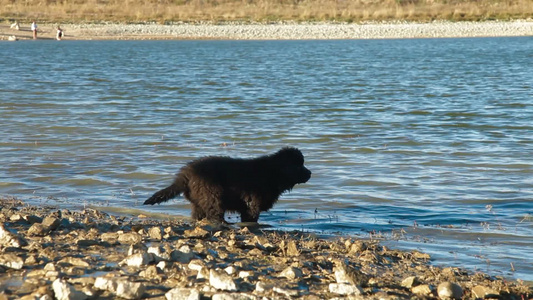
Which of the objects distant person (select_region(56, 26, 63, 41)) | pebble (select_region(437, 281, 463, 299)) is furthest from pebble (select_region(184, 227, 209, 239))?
distant person (select_region(56, 26, 63, 41))

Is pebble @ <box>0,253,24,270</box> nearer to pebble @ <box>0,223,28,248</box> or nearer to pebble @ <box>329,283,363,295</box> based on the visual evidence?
pebble @ <box>0,223,28,248</box>

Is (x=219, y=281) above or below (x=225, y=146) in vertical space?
above

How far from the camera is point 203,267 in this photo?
4.85m

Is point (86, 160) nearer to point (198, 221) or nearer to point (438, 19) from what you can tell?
point (198, 221)

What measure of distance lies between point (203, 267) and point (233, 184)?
2.87 m

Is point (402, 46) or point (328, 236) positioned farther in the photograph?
point (402, 46)

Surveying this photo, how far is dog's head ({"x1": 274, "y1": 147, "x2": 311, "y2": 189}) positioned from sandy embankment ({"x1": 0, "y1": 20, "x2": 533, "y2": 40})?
44811 mm

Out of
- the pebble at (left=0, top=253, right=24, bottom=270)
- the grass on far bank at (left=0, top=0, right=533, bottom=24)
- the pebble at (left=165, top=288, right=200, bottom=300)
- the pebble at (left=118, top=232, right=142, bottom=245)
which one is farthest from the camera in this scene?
the grass on far bank at (left=0, top=0, right=533, bottom=24)

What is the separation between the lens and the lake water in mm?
8305

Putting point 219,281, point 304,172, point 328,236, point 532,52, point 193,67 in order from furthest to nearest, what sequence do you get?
point 532,52 < point 193,67 < point 304,172 < point 328,236 < point 219,281

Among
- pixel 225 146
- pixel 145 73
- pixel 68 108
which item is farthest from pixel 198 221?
pixel 145 73

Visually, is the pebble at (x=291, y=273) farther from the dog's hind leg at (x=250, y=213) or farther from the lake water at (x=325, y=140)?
the dog's hind leg at (x=250, y=213)

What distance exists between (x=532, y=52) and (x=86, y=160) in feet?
98.2

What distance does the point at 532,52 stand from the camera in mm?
36812
